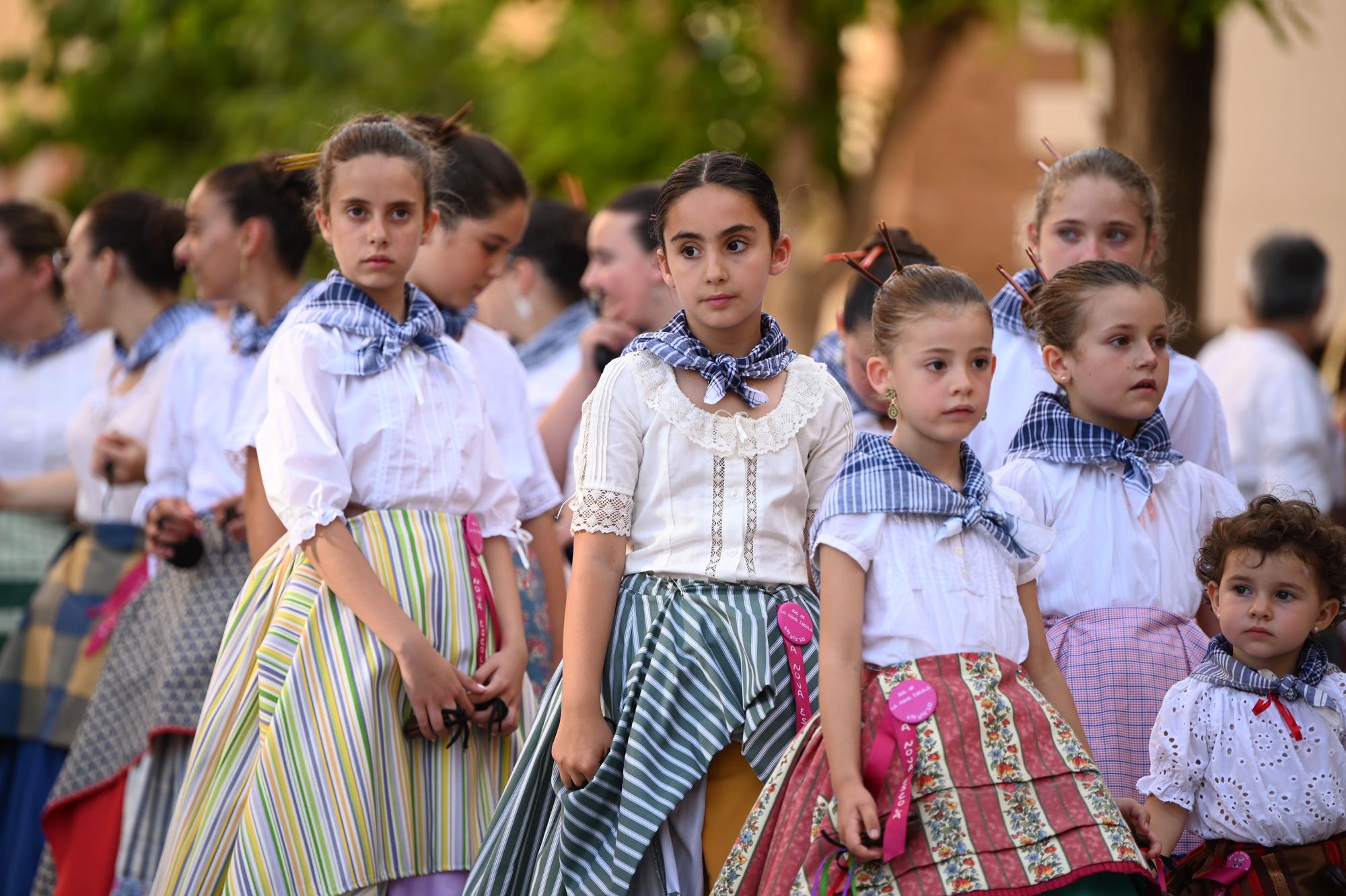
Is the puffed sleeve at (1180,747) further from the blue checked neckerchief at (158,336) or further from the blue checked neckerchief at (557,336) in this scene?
the blue checked neckerchief at (158,336)

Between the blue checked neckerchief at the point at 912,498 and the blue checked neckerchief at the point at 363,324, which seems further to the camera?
the blue checked neckerchief at the point at 363,324

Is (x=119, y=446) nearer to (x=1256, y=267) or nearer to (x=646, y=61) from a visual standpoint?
(x=1256, y=267)

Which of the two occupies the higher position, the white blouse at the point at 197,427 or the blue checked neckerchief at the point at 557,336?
the blue checked neckerchief at the point at 557,336

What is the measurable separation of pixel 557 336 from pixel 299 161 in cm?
161

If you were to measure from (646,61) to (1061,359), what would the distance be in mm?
8035

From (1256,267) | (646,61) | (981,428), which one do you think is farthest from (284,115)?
(981,428)

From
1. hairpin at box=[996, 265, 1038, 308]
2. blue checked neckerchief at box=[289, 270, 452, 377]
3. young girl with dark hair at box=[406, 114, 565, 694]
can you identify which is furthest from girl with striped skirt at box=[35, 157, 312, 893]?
hairpin at box=[996, 265, 1038, 308]

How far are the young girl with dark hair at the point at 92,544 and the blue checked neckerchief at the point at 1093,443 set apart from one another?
8.67 feet

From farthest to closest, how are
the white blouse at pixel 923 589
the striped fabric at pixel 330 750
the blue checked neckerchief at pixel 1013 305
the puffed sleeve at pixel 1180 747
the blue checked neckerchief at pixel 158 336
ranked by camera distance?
the blue checked neckerchief at pixel 158 336, the blue checked neckerchief at pixel 1013 305, the striped fabric at pixel 330 750, the puffed sleeve at pixel 1180 747, the white blouse at pixel 923 589

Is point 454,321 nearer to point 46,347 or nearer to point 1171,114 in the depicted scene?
point 46,347

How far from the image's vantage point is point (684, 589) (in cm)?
317

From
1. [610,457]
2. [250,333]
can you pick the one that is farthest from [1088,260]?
[250,333]

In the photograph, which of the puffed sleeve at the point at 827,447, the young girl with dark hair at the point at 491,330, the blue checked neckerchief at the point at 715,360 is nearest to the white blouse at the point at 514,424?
the young girl with dark hair at the point at 491,330

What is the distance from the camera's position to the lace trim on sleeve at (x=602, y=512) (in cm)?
316
